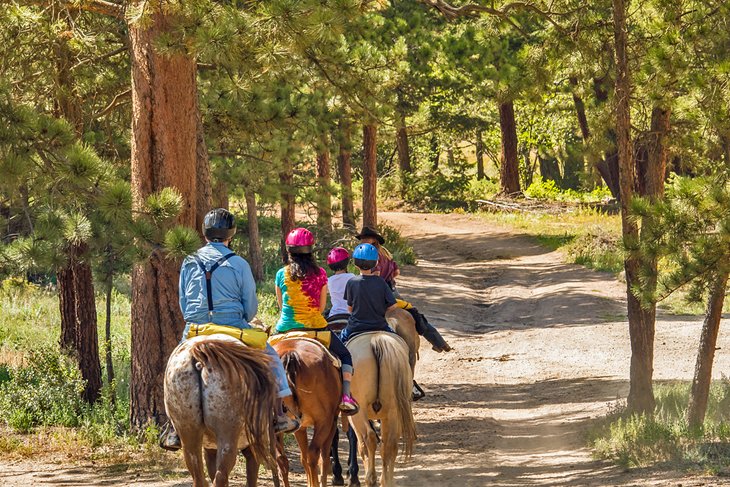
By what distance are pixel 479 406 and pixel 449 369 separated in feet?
11.0

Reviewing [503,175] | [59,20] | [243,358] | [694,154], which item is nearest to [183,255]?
[243,358]

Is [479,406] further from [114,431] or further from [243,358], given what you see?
[243,358]

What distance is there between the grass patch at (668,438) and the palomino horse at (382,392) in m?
2.69

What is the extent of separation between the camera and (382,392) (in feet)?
33.1

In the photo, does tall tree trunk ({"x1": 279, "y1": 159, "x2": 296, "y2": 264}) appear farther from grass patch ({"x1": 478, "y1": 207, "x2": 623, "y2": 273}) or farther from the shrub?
grass patch ({"x1": 478, "y1": 207, "x2": 623, "y2": 273})

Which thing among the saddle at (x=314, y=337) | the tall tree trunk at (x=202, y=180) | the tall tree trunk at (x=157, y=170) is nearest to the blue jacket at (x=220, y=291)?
the saddle at (x=314, y=337)

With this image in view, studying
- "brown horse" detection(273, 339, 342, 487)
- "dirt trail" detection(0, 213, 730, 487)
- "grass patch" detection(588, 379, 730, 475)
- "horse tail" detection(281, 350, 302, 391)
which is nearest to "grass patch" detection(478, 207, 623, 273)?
"dirt trail" detection(0, 213, 730, 487)

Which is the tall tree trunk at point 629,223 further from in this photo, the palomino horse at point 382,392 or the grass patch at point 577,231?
the grass patch at point 577,231

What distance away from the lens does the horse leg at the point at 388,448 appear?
1018 cm

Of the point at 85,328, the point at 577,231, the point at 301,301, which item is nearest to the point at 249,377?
the point at 301,301

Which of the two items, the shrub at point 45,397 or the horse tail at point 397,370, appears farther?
the shrub at point 45,397

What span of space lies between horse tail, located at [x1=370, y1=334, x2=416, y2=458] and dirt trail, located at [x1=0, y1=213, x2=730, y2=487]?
1.14 metres

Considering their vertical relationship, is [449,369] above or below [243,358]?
below

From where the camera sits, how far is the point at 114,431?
12258 mm
